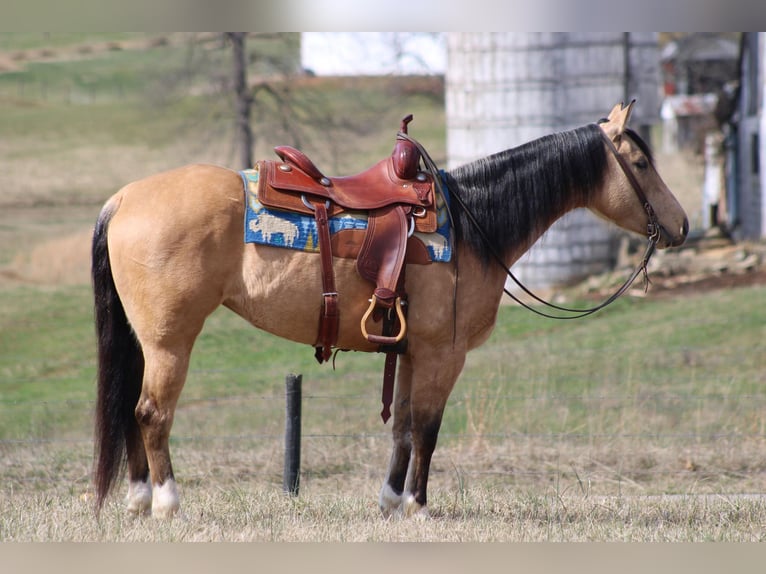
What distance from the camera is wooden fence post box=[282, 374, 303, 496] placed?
623cm

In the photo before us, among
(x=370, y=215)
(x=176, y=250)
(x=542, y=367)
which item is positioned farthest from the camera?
(x=542, y=367)

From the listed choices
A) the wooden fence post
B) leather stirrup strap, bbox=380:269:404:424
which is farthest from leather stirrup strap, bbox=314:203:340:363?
the wooden fence post

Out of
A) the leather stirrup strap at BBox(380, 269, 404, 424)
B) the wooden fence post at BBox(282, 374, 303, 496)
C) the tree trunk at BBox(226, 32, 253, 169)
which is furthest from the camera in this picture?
the tree trunk at BBox(226, 32, 253, 169)

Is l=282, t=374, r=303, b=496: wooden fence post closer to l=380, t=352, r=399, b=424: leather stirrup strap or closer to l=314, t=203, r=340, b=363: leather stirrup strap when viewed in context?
l=380, t=352, r=399, b=424: leather stirrup strap

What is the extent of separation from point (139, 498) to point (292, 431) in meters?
1.61

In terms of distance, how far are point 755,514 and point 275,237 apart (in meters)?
3.20

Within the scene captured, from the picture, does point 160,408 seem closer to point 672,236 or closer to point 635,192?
point 635,192

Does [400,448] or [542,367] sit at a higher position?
[542,367]

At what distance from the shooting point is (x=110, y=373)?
484cm

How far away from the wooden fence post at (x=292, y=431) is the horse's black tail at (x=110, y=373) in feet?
4.98

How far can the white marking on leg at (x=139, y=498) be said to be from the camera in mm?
4797

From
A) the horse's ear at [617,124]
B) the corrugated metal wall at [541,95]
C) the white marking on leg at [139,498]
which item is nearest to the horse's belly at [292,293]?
the white marking on leg at [139,498]

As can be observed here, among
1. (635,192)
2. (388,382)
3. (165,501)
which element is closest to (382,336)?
(388,382)

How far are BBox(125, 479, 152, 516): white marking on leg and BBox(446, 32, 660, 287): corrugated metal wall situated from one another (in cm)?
1011
